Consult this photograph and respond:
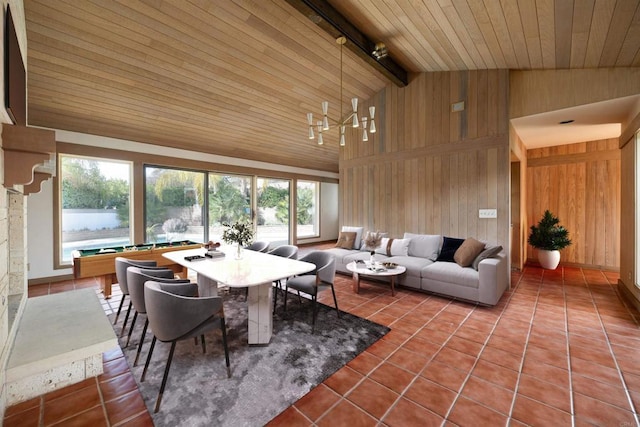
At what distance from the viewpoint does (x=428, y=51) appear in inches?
164

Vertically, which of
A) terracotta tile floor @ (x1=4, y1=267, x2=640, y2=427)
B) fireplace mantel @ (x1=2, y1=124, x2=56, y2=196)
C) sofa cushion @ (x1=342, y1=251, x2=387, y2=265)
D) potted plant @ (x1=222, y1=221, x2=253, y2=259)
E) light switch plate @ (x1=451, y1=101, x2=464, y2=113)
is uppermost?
light switch plate @ (x1=451, y1=101, x2=464, y2=113)

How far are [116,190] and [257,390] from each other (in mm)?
5181

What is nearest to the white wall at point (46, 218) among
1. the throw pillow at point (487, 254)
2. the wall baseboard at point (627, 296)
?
the throw pillow at point (487, 254)

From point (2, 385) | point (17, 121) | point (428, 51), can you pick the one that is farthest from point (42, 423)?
point (428, 51)

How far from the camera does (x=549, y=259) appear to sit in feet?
17.8

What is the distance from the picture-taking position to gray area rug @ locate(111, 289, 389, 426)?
171 centimetres

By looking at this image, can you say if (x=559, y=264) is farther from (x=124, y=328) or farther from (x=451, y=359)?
(x=124, y=328)

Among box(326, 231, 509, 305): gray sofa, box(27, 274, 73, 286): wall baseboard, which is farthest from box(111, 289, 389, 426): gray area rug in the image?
box(27, 274, 73, 286): wall baseboard

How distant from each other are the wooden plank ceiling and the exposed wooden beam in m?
0.10

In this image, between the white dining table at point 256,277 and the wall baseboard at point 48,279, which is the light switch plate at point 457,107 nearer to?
the white dining table at point 256,277

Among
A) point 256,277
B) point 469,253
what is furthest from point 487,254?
point 256,277

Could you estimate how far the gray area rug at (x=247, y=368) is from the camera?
5.62ft

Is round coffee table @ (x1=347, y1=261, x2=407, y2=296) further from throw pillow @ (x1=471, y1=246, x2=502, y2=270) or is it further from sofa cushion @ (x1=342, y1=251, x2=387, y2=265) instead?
throw pillow @ (x1=471, y1=246, x2=502, y2=270)

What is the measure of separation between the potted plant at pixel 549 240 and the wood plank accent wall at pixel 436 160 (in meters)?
1.95
